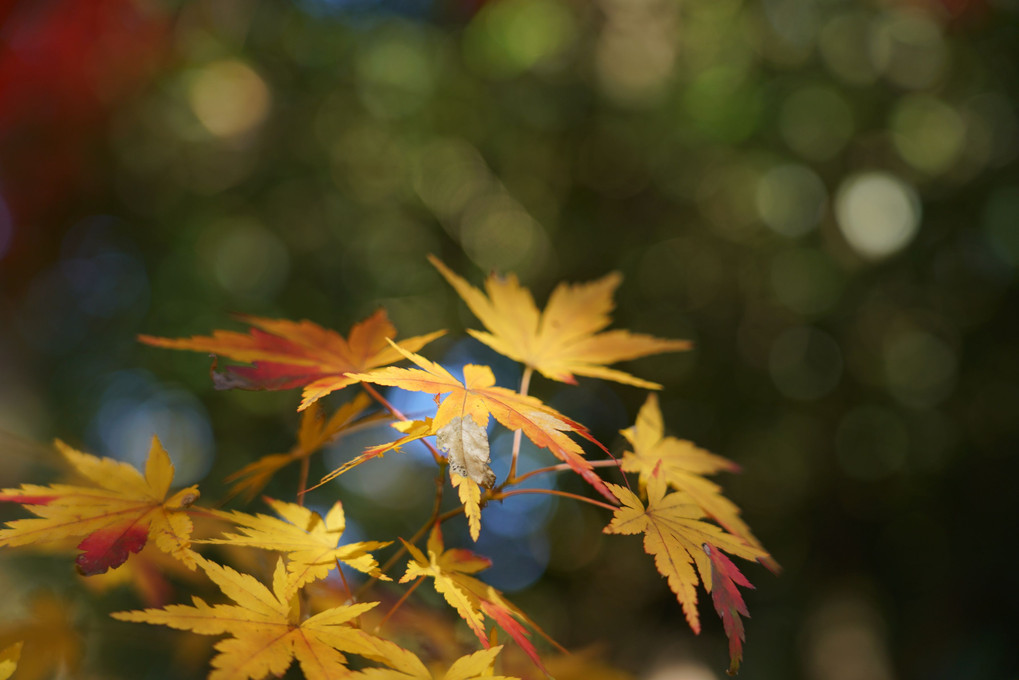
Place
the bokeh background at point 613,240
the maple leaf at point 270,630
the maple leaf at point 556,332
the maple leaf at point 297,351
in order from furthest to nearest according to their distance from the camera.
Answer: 1. the bokeh background at point 613,240
2. the maple leaf at point 556,332
3. the maple leaf at point 297,351
4. the maple leaf at point 270,630

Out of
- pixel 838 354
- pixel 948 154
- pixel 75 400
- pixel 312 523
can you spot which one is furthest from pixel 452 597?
pixel 75 400

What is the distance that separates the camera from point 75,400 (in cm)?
233

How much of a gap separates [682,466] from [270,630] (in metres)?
0.37

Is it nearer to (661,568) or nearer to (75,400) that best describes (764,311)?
(661,568)

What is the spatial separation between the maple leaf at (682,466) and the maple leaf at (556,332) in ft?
0.21

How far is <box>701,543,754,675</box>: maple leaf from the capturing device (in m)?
0.40


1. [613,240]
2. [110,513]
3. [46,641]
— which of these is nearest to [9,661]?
[110,513]

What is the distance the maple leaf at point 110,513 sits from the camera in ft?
1.34

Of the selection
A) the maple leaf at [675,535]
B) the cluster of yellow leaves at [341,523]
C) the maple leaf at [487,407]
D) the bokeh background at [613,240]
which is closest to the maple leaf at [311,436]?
the cluster of yellow leaves at [341,523]

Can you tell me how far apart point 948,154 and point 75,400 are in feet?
11.2

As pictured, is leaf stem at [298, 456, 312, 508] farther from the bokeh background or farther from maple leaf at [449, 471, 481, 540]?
the bokeh background

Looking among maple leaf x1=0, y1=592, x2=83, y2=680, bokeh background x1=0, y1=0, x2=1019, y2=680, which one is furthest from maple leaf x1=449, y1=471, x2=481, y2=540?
bokeh background x1=0, y1=0, x2=1019, y2=680

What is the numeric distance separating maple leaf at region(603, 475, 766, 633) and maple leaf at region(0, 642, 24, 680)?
417mm

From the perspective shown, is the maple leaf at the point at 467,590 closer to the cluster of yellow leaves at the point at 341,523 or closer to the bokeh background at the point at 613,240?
the cluster of yellow leaves at the point at 341,523
